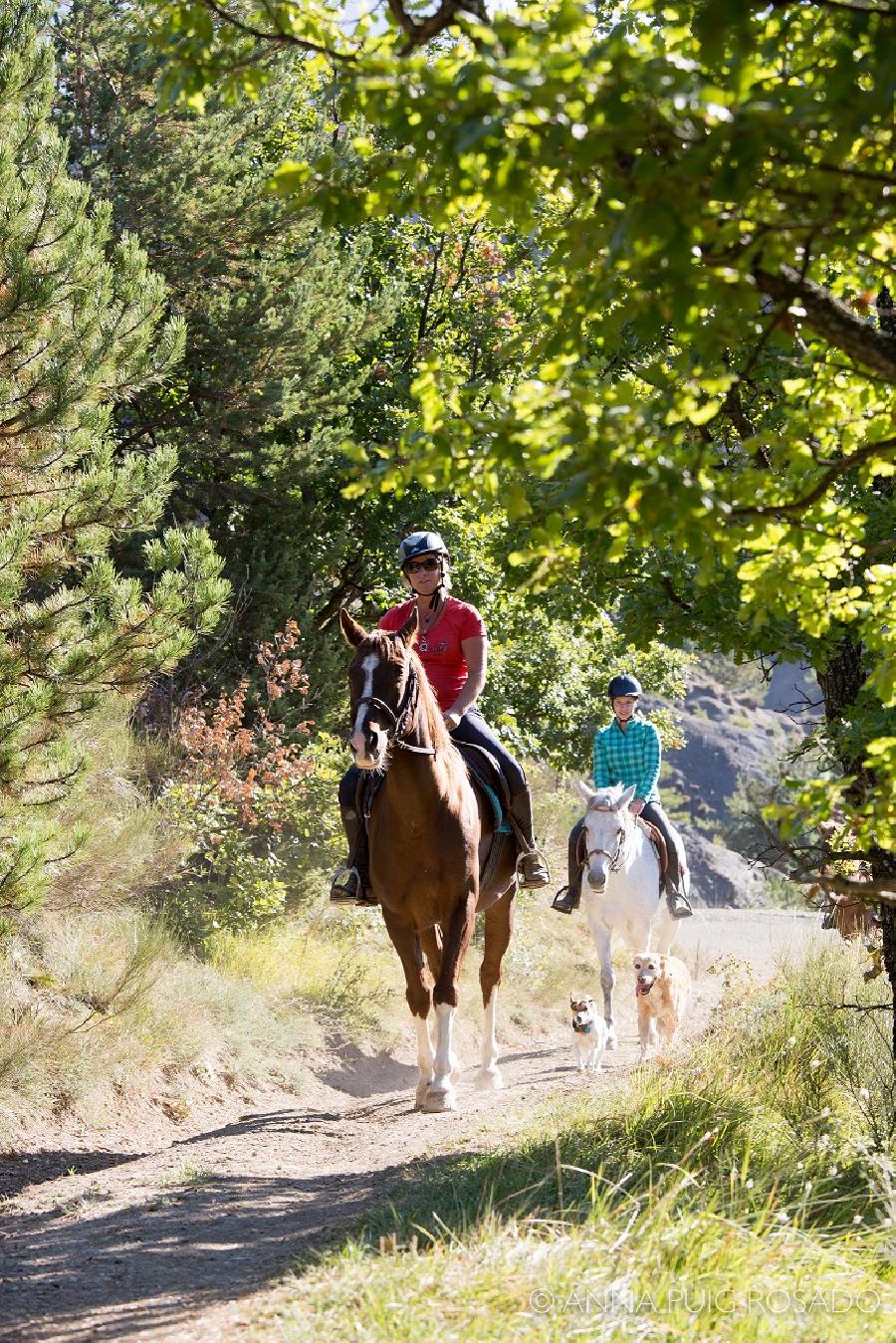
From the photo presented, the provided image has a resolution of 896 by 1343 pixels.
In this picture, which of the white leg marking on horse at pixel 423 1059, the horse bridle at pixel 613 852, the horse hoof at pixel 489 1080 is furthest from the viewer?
the horse bridle at pixel 613 852

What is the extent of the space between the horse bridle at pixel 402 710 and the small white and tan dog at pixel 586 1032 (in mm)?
3441

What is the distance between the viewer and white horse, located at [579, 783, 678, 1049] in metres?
11.9

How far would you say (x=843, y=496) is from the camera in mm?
8469

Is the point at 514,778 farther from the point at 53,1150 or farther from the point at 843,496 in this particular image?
the point at 53,1150

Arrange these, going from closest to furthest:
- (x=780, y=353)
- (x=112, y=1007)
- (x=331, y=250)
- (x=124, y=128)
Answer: (x=780, y=353), (x=112, y=1007), (x=124, y=128), (x=331, y=250)

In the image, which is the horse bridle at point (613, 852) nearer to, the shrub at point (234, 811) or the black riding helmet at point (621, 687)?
the black riding helmet at point (621, 687)

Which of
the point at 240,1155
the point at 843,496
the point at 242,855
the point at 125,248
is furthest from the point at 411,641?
the point at 242,855

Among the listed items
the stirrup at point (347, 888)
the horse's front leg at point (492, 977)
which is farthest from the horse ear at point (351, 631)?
the horse's front leg at point (492, 977)

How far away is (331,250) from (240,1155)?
13751mm

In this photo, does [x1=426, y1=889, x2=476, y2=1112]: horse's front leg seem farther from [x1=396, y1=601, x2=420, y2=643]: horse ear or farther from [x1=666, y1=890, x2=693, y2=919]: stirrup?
[x1=666, y1=890, x2=693, y2=919]: stirrup

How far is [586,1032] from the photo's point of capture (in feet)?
37.8

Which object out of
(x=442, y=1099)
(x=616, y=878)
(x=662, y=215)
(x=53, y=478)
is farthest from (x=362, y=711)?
(x=662, y=215)

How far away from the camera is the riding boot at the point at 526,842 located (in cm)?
1056

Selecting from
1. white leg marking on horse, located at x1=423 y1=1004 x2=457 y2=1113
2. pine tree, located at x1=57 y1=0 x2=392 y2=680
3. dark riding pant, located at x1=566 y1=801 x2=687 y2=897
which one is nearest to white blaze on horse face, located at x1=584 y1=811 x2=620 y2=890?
dark riding pant, located at x1=566 y1=801 x2=687 y2=897
